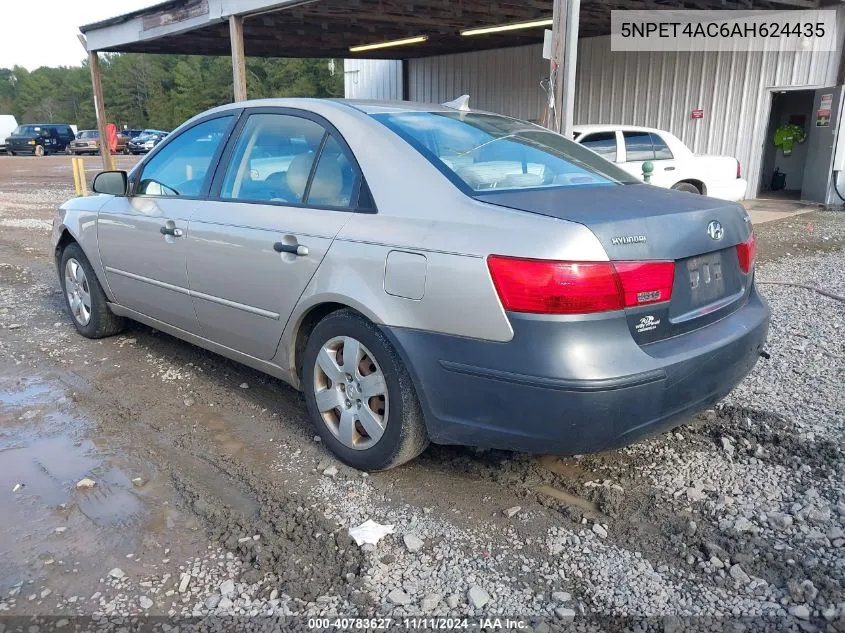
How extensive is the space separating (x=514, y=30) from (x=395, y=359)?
13.6 metres

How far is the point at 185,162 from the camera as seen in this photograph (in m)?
4.12

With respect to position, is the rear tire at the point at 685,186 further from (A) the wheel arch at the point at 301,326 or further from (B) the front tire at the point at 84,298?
(A) the wheel arch at the point at 301,326

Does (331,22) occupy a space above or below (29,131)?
above

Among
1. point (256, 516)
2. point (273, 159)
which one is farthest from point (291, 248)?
point (256, 516)

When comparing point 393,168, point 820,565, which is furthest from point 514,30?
point 820,565

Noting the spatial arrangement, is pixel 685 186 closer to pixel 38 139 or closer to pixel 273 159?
pixel 273 159

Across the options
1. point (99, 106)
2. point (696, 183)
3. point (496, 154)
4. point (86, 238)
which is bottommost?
point (86, 238)

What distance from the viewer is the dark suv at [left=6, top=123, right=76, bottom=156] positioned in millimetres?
39750

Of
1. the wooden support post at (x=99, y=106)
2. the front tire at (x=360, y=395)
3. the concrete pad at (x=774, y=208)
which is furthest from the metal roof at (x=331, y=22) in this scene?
the front tire at (x=360, y=395)

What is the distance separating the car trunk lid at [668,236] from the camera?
8.07ft

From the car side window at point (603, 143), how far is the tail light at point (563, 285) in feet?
23.7

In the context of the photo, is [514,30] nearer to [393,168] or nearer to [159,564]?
[393,168]

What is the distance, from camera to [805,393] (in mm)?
3939

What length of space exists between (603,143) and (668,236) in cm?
724
